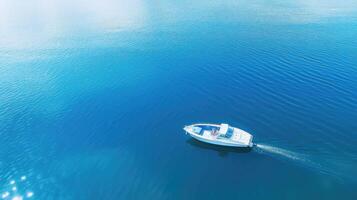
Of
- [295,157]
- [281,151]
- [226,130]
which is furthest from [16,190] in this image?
[295,157]

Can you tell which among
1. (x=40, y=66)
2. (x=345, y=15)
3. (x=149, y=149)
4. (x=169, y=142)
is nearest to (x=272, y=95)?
(x=169, y=142)

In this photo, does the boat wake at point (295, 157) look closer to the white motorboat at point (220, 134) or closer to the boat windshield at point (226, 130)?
the white motorboat at point (220, 134)

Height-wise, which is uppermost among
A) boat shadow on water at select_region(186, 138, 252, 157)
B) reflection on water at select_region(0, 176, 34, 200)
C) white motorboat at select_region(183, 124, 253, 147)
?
white motorboat at select_region(183, 124, 253, 147)

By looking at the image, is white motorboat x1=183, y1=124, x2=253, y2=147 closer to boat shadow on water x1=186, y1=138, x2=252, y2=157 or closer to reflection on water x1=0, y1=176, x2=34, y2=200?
boat shadow on water x1=186, y1=138, x2=252, y2=157

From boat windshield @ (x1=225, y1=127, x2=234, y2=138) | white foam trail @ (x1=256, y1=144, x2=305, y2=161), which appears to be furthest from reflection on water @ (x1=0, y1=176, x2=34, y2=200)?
white foam trail @ (x1=256, y1=144, x2=305, y2=161)

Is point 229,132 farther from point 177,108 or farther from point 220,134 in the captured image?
point 177,108
